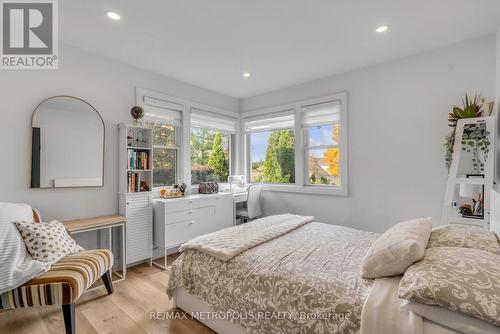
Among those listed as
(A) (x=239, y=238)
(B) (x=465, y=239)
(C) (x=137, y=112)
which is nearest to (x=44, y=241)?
(A) (x=239, y=238)

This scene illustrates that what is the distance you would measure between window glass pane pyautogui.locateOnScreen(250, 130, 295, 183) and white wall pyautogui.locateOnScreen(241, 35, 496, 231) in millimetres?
789

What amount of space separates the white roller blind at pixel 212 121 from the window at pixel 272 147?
0.31 meters

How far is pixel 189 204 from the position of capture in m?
3.20

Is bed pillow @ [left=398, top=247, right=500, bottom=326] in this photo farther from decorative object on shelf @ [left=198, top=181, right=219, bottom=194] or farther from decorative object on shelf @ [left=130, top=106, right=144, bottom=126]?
decorative object on shelf @ [left=130, top=106, right=144, bottom=126]

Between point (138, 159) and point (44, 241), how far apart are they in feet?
A: 4.36

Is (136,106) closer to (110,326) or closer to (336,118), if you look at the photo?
(110,326)

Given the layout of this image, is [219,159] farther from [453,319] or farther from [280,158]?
[453,319]

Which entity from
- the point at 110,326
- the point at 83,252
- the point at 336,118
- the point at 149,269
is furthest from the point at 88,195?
the point at 336,118

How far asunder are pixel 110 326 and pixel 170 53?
270cm

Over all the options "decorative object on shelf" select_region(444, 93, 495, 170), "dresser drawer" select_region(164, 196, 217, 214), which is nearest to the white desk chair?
"dresser drawer" select_region(164, 196, 217, 214)

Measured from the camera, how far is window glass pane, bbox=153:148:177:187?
11.2 ft

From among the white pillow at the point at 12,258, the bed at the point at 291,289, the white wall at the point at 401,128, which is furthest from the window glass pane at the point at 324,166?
the white pillow at the point at 12,258

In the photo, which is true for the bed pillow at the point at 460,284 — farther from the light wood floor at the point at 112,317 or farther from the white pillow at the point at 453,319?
the light wood floor at the point at 112,317

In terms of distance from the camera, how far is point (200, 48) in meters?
2.63
